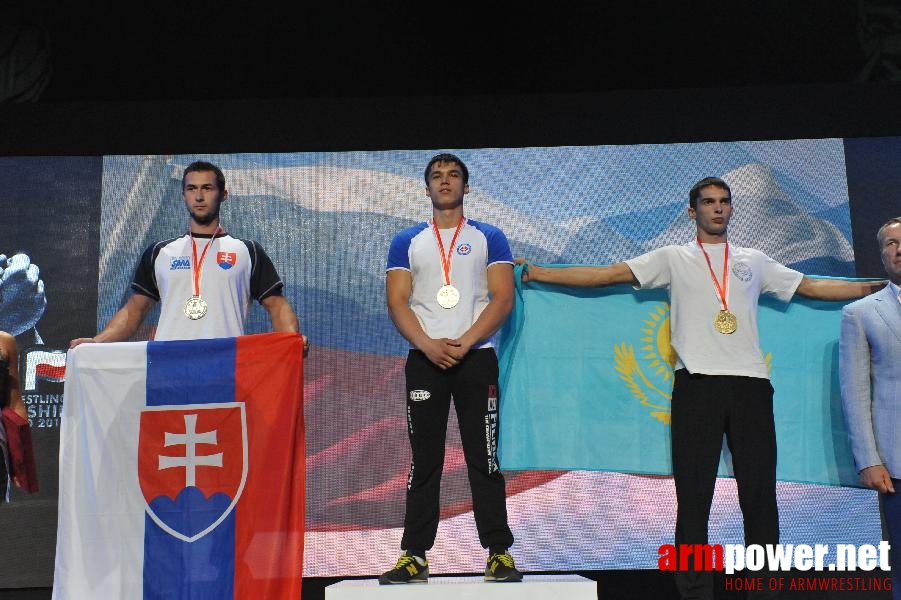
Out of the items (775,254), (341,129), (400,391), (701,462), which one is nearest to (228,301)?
(400,391)

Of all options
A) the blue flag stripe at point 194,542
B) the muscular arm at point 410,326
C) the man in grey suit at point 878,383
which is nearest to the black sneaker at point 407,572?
the blue flag stripe at point 194,542

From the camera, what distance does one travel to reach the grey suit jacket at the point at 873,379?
3.44 m

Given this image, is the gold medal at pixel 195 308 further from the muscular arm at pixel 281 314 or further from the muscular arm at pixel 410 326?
the muscular arm at pixel 410 326

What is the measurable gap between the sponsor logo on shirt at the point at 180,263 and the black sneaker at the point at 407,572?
144 cm

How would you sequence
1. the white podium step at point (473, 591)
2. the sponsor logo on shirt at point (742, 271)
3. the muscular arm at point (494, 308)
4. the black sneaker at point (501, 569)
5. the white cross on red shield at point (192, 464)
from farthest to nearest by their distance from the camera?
the sponsor logo on shirt at point (742, 271)
the muscular arm at point (494, 308)
the white cross on red shield at point (192, 464)
the black sneaker at point (501, 569)
the white podium step at point (473, 591)

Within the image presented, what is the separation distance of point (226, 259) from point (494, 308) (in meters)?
1.10

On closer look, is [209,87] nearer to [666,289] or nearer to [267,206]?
[267,206]

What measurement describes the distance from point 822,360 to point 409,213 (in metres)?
2.14

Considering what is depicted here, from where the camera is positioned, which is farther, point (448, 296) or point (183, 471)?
point (448, 296)

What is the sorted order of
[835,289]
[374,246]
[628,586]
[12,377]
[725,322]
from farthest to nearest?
[374,246] → [628,586] → [835,289] → [725,322] → [12,377]

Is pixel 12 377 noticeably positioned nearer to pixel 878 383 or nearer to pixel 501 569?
pixel 501 569

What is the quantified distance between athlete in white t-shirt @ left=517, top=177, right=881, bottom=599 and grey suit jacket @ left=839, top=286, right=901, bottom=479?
0.98 feet

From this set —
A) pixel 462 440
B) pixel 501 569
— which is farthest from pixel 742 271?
pixel 501 569

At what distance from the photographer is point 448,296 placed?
3.50m
